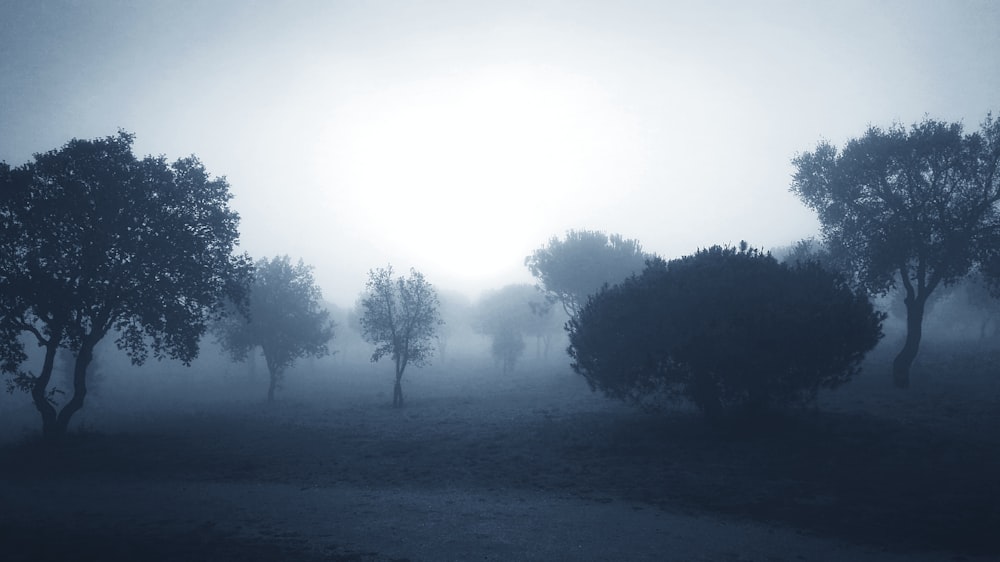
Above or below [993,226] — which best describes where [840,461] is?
below

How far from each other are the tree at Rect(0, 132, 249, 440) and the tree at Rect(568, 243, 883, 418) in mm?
22362

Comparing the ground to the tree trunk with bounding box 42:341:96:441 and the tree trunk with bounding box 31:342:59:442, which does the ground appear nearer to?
the tree trunk with bounding box 31:342:59:442

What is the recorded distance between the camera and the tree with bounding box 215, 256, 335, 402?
162ft

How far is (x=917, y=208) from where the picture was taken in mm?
30547

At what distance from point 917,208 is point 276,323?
180ft

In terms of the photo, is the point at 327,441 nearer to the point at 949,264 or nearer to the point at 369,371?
the point at 949,264

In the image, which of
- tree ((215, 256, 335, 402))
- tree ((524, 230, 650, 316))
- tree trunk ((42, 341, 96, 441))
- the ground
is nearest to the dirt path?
the ground

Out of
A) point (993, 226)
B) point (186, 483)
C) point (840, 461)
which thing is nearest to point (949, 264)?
point (993, 226)

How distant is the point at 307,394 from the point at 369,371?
102 feet

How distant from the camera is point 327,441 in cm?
2461

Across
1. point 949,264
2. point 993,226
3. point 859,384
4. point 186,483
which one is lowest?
point 186,483

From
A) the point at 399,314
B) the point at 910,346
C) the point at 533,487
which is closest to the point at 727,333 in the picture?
the point at 533,487

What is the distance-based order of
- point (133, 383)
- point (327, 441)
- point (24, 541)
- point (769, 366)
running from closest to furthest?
1. point (24, 541)
2. point (769, 366)
3. point (327, 441)
4. point (133, 383)

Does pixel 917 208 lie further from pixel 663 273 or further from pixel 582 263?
pixel 582 263
